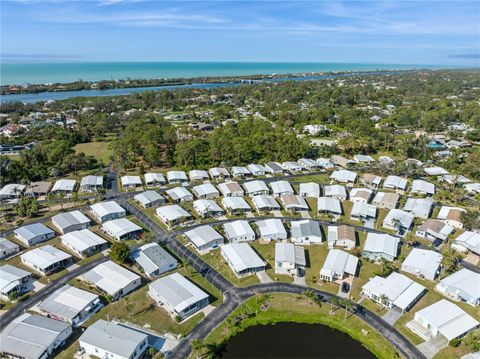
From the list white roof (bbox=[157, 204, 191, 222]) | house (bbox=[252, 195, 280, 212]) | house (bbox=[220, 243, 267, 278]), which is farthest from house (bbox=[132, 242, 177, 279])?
house (bbox=[252, 195, 280, 212])

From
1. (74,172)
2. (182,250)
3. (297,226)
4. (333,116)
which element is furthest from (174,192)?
(333,116)

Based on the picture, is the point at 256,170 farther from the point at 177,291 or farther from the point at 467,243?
the point at 177,291

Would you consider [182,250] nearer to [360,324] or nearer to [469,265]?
[360,324]

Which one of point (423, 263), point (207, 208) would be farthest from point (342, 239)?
point (207, 208)

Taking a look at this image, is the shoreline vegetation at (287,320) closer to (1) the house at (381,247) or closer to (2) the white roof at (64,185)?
(1) the house at (381,247)

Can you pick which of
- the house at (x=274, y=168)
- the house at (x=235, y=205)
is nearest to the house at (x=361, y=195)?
the house at (x=274, y=168)

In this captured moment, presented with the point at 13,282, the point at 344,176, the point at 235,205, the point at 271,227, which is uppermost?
the point at 344,176

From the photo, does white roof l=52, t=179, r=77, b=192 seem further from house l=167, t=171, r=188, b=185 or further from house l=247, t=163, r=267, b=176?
house l=247, t=163, r=267, b=176
